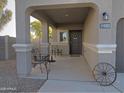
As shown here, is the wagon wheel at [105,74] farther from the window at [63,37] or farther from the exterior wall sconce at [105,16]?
the window at [63,37]

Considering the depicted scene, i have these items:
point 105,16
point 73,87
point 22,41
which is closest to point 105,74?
point 73,87

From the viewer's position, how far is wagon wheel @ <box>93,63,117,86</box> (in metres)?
6.75

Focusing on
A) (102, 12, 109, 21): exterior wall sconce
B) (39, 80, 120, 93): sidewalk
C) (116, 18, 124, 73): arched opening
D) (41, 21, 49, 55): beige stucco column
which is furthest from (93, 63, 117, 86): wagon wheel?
(41, 21, 49, 55): beige stucco column

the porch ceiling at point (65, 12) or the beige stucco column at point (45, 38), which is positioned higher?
the porch ceiling at point (65, 12)

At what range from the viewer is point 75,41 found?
18.8 metres

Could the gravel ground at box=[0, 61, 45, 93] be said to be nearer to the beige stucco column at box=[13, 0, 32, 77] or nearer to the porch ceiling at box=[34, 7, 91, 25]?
the beige stucco column at box=[13, 0, 32, 77]

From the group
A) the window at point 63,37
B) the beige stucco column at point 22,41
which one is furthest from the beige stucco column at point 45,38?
the beige stucco column at point 22,41

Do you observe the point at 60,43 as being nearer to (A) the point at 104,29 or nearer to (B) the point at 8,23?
(B) the point at 8,23

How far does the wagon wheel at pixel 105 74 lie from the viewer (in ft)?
22.1

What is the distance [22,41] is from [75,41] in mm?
11297

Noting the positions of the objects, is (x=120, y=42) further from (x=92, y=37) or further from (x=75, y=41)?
(x=75, y=41)

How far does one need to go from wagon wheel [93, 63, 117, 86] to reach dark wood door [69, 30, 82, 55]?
11.7 meters

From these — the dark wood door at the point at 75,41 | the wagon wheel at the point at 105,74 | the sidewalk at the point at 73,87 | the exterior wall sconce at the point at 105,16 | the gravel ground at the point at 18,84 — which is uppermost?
the exterior wall sconce at the point at 105,16

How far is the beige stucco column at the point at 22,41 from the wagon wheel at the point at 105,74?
9.58 ft
